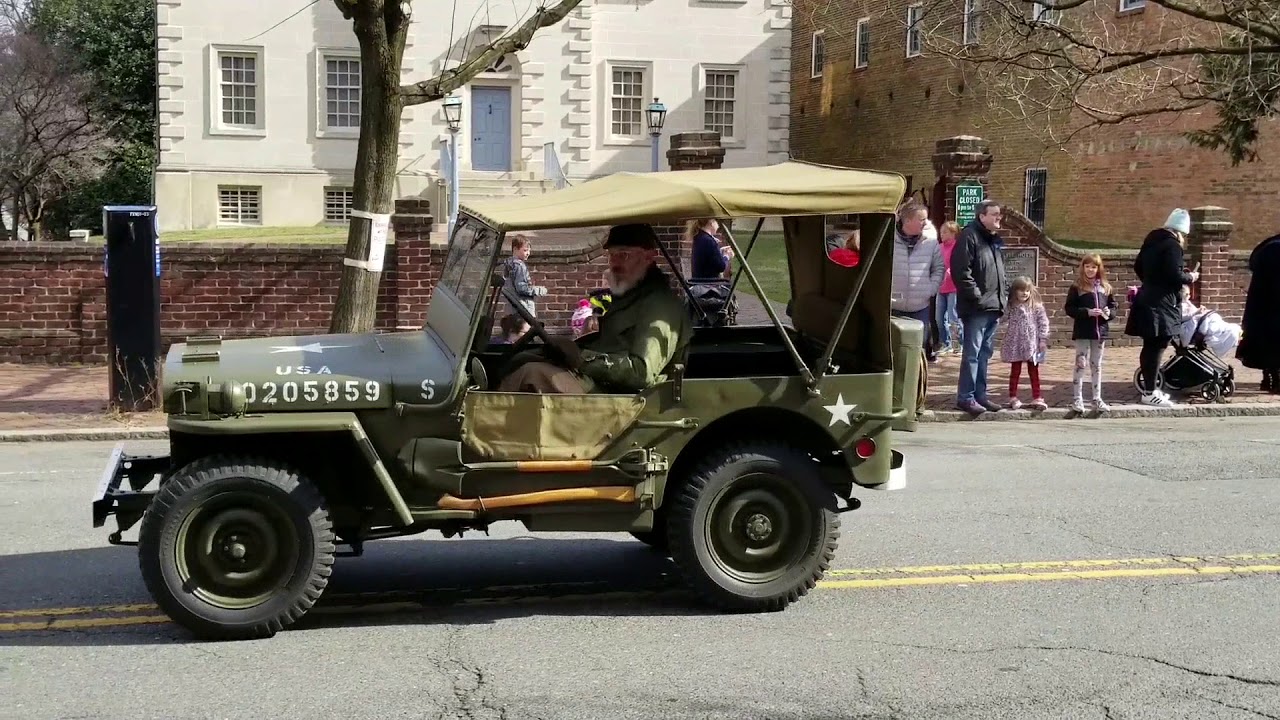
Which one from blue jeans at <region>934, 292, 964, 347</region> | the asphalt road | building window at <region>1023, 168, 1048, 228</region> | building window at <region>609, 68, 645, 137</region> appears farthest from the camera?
building window at <region>609, 68, 645, 137</region>

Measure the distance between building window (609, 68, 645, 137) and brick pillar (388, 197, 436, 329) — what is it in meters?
20.2

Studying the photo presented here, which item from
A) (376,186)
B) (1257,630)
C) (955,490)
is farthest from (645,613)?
(376,186)

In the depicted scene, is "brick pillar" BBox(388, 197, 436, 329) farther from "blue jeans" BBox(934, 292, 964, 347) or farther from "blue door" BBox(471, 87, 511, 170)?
"blue door" BBox(471, 87, 511, 170)

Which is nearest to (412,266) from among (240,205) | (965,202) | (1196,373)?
(965,202)

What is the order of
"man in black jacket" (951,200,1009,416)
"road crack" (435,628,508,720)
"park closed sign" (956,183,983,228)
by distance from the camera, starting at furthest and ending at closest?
"park closed sign" (956,183,983,228) < "man in black jacket" (951,200,1009,416) < "road crack" (435,628,508,720)

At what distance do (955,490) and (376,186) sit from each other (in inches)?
248

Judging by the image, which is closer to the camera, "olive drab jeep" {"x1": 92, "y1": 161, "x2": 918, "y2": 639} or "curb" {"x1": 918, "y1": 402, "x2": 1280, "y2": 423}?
"olive drab jeep" {"x1": 92, "y1": 161, "x2": 918, "y2": 639}

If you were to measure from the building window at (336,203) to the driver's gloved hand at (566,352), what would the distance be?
29142 mm

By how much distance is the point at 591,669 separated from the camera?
544cm

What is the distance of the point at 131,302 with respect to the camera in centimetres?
1251

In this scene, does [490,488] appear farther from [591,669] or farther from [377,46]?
[377,46]

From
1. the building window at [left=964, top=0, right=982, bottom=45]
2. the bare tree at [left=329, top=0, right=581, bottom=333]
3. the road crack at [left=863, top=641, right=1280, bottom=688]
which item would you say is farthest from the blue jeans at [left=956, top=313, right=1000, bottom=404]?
the road crack at [left=863, top=641, right=1280, bottom=688]

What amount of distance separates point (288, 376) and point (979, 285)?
28.6 feet

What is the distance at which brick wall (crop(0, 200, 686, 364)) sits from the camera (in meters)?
15.7
